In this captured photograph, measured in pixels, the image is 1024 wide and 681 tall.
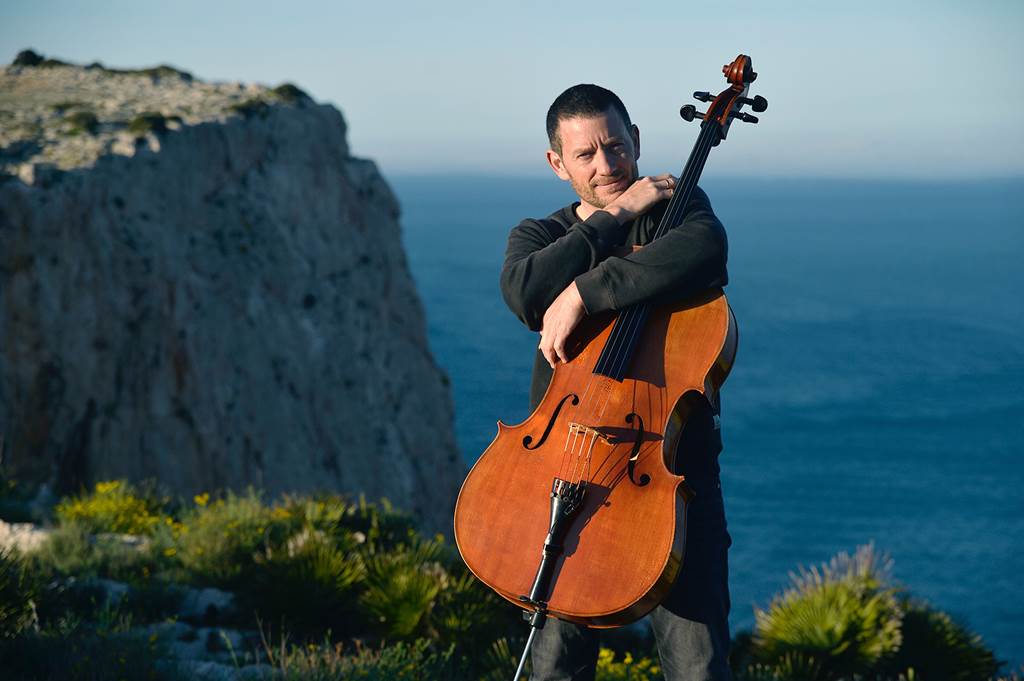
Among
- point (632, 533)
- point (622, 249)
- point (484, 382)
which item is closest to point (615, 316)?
point (622, 249)

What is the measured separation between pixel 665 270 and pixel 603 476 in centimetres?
57

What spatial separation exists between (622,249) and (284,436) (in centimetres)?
1972

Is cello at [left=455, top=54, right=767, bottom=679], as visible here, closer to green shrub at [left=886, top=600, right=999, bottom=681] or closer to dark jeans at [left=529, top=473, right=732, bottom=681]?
dark jeans at [left=529, top=473, right=732, bottom=681]

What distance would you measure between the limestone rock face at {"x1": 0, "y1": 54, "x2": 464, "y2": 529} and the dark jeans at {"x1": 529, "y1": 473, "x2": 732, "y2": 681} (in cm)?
1375

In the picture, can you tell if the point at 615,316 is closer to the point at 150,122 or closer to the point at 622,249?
the point at 622,249

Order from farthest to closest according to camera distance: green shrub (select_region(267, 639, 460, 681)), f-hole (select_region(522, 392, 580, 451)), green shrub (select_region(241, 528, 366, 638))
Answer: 1. green shrub (select_region(241, 528, 366, 638))
2. green shrub (select_region(267, 639, 460, 681))
3. f-hole (select_region(522, 392, 580, 451))

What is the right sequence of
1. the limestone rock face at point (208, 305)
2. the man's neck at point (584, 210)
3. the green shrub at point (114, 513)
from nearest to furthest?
the man's neck at point (584, 210), the green shrub at point (114, 513), the limestone rock face at point (208, 305)

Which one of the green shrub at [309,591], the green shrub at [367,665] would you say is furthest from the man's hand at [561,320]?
the green shrub at [309,591]

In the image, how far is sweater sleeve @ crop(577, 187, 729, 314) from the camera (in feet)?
8.55

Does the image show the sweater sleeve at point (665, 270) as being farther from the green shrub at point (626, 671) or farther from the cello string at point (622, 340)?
the green shrub at point (626, 671)

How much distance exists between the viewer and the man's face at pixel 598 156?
2.78 m

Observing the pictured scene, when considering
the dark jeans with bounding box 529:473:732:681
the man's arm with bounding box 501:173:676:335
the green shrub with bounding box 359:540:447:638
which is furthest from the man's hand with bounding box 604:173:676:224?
the green shrub with bounding box 359:540:447:638

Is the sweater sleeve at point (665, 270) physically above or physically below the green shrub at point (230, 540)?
above

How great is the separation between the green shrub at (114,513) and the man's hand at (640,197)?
209 inches
